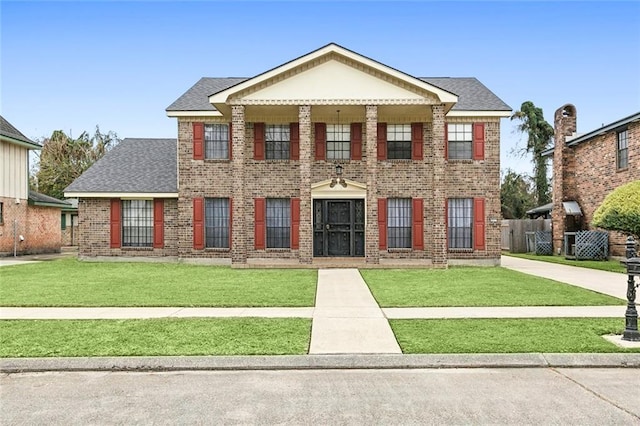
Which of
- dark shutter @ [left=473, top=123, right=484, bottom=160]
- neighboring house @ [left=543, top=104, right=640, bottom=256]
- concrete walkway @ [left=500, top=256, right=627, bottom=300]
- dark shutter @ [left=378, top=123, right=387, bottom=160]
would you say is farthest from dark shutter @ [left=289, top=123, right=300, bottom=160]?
neighboring house @ [left=543, top=104, right=640, bottom=256]

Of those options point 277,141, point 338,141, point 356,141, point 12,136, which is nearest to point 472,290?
point 356,141

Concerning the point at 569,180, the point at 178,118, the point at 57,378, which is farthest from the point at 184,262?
the point at 569,180

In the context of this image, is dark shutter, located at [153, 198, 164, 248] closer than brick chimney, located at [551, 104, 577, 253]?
Yes

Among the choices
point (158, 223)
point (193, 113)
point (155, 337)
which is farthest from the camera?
point (158, 223)

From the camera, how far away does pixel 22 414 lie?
181 inches

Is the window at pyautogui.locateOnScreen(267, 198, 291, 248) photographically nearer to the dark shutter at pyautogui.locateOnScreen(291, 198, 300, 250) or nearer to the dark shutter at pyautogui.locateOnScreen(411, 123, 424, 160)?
the dark shutter at pyautogui.locateOnScreen(291, 198, 300, 250)

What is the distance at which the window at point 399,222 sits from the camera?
63.6 feet

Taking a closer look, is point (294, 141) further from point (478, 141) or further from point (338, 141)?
point (478, 141)

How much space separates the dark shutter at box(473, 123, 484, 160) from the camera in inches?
762

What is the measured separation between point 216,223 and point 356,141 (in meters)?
6.61

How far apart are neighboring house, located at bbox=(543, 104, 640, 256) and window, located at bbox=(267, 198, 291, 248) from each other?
555 inches

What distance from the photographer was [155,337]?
7.16m

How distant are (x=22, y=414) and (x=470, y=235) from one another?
685 inches

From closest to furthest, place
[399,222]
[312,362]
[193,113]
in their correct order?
[312,362] → [193,113] → [399,222]
